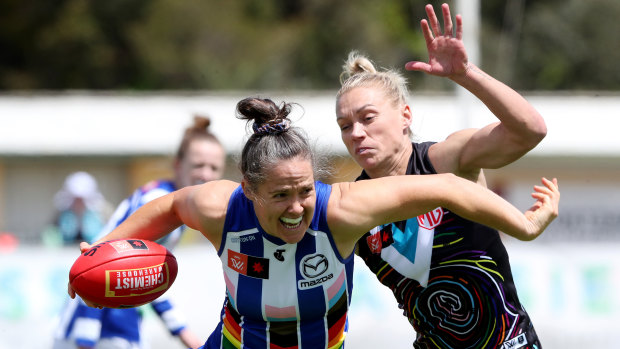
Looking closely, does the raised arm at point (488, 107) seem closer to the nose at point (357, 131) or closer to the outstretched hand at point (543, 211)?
the outstretched hand at point (543, 211)

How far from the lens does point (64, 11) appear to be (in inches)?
1438

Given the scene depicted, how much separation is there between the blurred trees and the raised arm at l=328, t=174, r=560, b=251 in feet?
104

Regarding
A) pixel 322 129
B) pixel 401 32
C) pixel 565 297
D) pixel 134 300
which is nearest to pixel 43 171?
pixel 322 129

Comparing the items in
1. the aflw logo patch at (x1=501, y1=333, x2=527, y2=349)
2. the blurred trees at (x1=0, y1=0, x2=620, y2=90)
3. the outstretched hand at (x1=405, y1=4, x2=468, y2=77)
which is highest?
the blurred trees at (x1=0, y1=0, x2=620, y2=90)

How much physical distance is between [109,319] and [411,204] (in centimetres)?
269

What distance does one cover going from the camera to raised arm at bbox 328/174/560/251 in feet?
11.1

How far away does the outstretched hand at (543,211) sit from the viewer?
3539 millimetres

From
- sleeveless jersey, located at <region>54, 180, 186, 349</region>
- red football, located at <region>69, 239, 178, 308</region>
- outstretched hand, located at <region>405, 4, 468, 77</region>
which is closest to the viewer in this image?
red football, located at <region>69, 239, 178, 308</region>

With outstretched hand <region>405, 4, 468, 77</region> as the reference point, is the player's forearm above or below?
below

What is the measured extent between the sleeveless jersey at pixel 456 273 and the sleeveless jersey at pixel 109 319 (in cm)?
186

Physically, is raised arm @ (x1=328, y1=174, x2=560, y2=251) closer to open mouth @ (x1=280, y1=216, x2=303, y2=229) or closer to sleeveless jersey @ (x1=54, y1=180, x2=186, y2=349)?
open mouth @ (x1=280, y1=216, x2=303, y2=229)

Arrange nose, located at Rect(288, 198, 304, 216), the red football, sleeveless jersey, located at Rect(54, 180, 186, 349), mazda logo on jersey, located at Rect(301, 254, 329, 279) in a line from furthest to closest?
sleeveless jersey, located at Rect(54, 180, 186, 349)
the red football
mazda logo on jersey, located at Rect(301, 254, 329, 279)
nose, located at Rect(288, 198, 304, 216)

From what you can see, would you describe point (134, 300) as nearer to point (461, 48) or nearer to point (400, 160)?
point (400, 160)

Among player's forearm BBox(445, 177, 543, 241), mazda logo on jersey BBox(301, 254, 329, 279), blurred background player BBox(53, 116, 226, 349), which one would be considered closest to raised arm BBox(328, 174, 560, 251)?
player's forearm BBox(445, 177, 543, 241)
